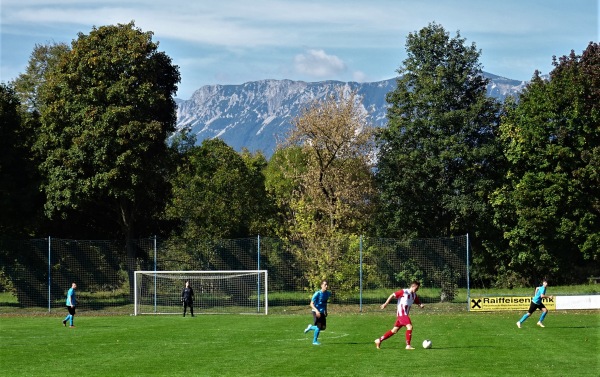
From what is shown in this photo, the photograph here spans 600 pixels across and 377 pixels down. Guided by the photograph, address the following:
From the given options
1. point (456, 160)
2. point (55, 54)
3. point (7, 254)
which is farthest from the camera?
point (55, 54)

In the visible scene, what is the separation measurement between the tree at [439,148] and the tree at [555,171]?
4.63 feet

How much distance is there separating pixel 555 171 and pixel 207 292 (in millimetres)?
21206

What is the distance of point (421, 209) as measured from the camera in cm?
5369

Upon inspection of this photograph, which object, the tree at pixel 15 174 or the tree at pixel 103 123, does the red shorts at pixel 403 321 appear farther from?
the tree at pixel 15 174

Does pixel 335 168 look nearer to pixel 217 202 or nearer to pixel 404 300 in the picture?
pixel 217 202

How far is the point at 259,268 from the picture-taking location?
4566cm

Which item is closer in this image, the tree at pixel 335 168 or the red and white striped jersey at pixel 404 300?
the red and white striped jersey at pixel 404 300

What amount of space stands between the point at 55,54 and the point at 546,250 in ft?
134

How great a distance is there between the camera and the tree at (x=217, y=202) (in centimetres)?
7206

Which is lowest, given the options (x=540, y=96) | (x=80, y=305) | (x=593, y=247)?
(x=80, y=305)

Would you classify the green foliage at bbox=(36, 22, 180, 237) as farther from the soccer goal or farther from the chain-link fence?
the soccer goal

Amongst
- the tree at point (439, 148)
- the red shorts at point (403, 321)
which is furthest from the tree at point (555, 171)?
the red shorts at point (403, 321)

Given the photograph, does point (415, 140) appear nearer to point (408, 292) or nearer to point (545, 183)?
point (545, 183)

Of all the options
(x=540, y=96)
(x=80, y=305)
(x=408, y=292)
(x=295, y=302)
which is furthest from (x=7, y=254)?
(x=540, y=96)
